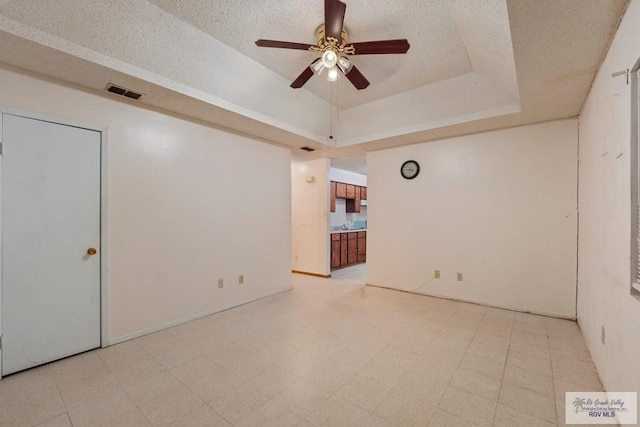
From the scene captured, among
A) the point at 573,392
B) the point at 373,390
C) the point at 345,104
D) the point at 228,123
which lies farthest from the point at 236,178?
the point at 573,392

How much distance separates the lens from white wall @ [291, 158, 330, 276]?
5090 millimetres

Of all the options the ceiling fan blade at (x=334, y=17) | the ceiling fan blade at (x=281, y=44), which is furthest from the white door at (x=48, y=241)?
the ceiling fan blade at (x=334, y=17)

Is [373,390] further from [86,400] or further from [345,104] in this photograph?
[345,104]

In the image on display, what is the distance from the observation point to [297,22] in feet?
7.42

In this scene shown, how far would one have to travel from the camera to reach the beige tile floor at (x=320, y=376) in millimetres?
1596

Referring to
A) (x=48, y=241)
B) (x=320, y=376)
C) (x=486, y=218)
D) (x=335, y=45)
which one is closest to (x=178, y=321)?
(x=48, y=241)

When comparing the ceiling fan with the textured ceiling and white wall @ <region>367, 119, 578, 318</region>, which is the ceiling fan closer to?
the textured ceiling

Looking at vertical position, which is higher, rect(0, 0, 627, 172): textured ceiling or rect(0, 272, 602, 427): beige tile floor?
rect(0, 0, 627, 172): textured ceiling

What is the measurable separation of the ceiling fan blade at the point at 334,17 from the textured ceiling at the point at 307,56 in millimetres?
327

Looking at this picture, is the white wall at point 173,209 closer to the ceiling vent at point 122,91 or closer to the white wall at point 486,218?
the ceiling vent at point 122,91

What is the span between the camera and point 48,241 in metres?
2.19

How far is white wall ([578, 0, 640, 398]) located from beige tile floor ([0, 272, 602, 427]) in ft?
1.22

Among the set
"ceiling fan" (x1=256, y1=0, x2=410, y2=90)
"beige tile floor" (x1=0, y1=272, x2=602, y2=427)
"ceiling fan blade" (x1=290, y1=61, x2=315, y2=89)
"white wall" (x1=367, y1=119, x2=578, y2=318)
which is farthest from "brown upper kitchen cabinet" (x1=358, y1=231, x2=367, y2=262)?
"ceiling fan" (x1=256, y1=0, x2=410, y2=90)

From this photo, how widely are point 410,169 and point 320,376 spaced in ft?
10.5
